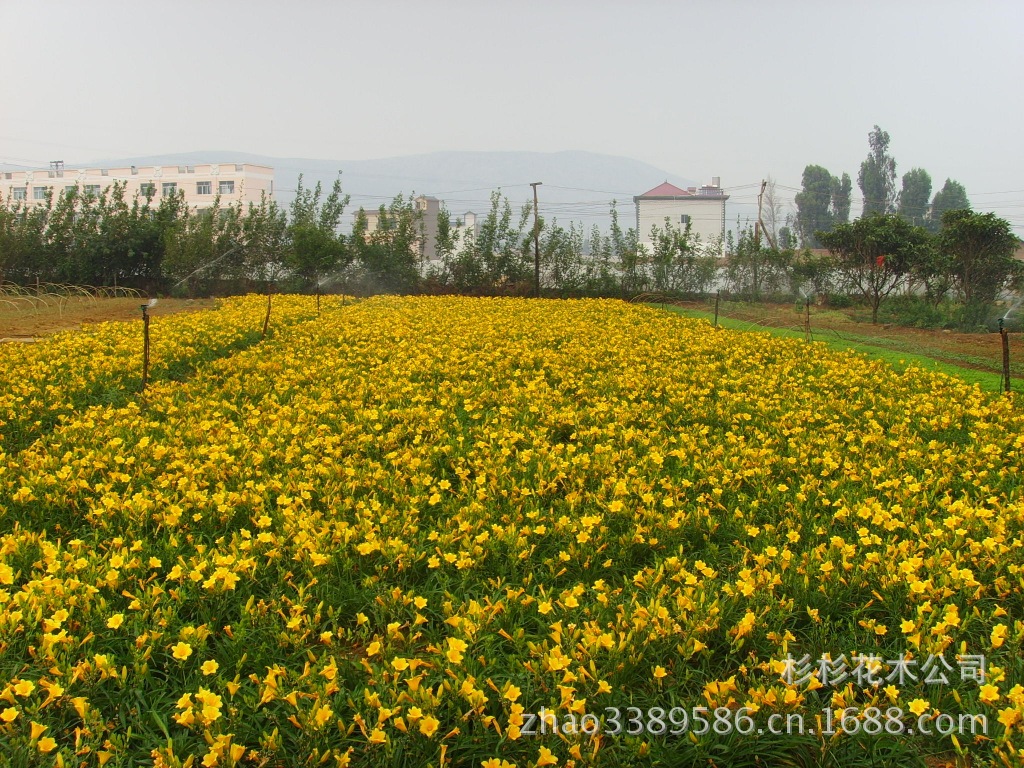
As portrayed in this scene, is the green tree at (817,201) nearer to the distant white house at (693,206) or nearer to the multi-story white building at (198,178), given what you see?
the distant white house at (693,206)

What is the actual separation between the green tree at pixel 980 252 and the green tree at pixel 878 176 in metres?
41.4

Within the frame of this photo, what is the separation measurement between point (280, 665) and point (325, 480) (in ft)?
5.16

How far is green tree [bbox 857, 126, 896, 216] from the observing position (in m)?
55.4

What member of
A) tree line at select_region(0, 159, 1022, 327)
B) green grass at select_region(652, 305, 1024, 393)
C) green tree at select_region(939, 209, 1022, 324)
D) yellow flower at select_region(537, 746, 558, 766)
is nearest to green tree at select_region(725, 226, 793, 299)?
tree line at select_region(0, 159, 1022, 327)

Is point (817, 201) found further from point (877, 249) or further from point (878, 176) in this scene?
point (877, 249)

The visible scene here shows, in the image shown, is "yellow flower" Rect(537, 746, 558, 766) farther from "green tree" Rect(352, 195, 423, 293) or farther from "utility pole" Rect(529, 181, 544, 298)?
"green tree" Rect(352, 195, 423, 293)

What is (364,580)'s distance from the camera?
8.91ft

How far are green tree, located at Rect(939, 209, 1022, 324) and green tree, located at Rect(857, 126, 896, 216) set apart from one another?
41.4 m

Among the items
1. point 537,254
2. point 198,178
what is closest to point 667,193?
point 198,178

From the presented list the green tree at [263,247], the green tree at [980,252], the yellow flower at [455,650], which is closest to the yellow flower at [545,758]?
the yellow flower at [455,650]

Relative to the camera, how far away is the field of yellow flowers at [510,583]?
1984 millimetres

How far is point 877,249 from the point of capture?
60.6ft

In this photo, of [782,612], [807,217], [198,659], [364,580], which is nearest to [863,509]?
[782,612]

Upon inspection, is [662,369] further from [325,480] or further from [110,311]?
[110,311]
